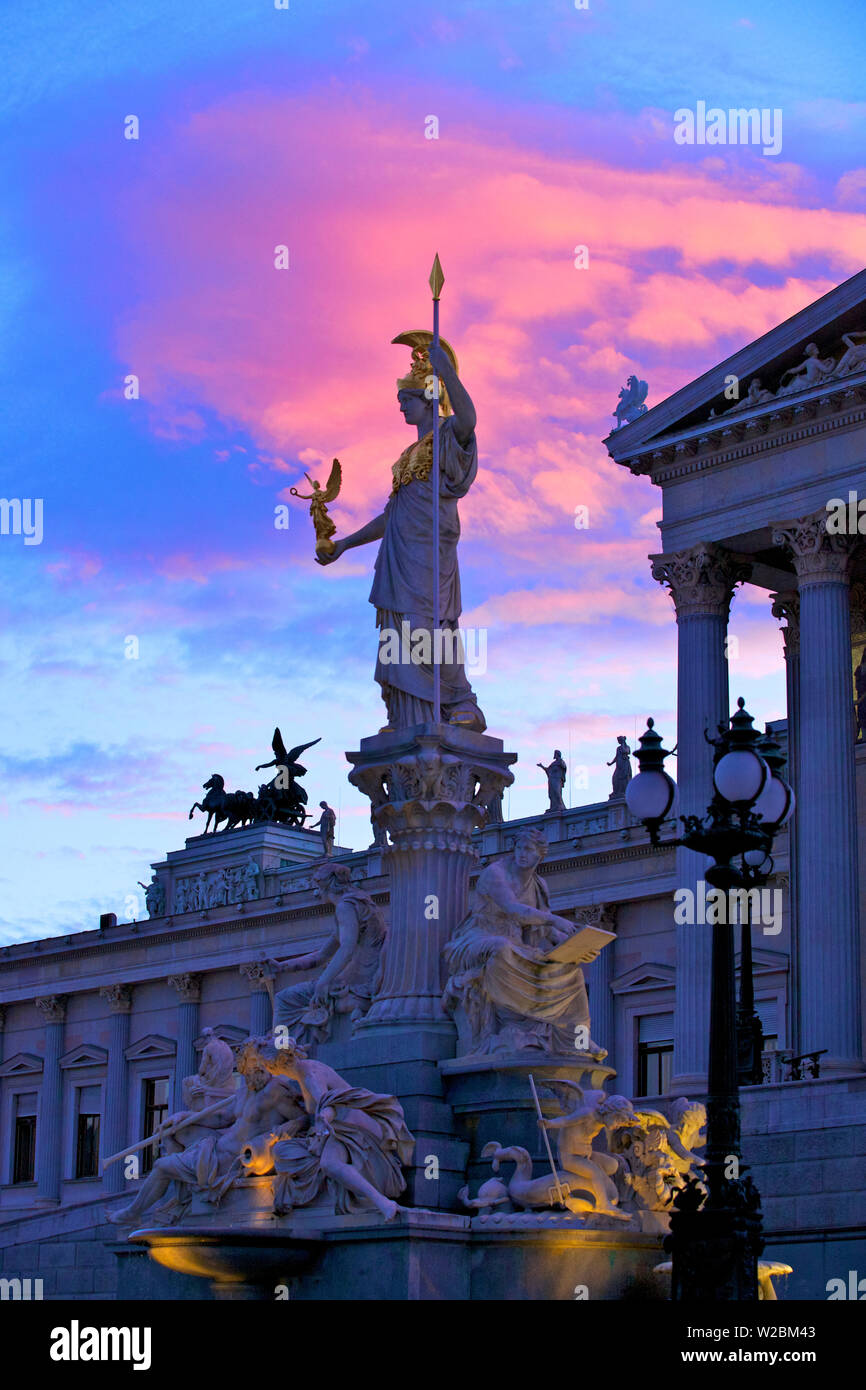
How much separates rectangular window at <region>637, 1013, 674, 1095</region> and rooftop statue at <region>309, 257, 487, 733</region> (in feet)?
112

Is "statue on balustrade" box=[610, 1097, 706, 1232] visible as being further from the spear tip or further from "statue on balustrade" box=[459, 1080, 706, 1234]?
the spear tip

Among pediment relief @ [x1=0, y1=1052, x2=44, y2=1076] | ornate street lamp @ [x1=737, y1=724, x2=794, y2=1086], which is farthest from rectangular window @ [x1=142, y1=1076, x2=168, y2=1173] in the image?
ornate street lamp @ [x1=737, y1=724, x2=794, y2=1086]

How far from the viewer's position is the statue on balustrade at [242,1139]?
66.7ft

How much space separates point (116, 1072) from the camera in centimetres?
7594

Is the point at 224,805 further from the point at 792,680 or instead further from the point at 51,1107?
the point at 792,680

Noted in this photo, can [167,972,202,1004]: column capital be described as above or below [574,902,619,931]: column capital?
below

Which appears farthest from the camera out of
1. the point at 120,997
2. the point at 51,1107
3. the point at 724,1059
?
the point at 51,1107

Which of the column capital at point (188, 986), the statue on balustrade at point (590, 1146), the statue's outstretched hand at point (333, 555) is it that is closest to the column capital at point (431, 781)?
the statue's outstretched hand at point (333, 555)

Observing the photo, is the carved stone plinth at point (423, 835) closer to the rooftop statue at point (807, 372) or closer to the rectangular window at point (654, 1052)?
the rooftop statue at point (807, 372)

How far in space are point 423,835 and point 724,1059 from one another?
7345 mm

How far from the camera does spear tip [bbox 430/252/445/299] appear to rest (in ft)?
78.6

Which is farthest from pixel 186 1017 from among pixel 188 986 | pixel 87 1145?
pixel 87 1145

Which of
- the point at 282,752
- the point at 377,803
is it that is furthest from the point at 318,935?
the point at 377,803
